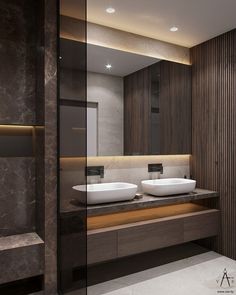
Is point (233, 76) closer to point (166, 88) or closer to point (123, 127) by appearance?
point (166, 88)

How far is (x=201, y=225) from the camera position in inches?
133

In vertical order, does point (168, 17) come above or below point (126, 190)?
above

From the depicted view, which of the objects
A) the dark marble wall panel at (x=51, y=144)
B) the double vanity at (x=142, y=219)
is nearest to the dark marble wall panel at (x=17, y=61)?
the dark marble wall panel at (x=51, y=144)

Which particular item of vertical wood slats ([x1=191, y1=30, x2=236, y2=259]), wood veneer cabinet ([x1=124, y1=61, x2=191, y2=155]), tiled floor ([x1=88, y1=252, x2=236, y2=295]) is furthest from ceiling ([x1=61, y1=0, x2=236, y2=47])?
tiled floor ([x1=88, y1=252, x2=236, y2=295])

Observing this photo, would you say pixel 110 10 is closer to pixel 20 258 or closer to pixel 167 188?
pixel 167 188

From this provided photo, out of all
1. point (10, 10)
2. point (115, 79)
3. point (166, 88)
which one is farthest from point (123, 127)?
point (10, 10)

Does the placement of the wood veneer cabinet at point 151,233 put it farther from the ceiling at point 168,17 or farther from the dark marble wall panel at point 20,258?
the ceiling at point 168,17

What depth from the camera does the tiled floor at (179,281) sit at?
2.66 meters

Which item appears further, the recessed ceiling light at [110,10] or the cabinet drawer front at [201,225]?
the cabinet drawer front at [201,225]

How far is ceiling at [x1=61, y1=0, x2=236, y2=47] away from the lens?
274 centimetres

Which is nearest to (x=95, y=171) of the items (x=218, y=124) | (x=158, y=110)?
(x=158, y=110)

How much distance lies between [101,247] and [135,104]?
1.80m

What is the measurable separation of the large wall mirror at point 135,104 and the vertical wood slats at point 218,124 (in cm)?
18

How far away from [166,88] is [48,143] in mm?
2024
